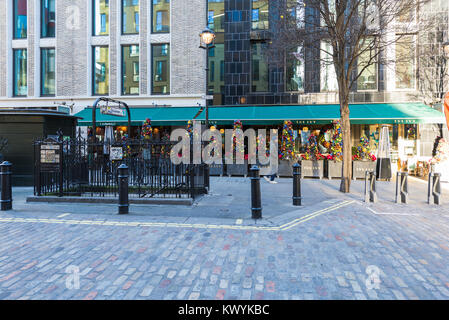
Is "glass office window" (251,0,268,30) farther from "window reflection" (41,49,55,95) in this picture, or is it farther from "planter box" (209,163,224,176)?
"window reflection" (41,49,55,95)

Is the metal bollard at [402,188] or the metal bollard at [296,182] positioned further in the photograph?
the metal bollard at [402,188]

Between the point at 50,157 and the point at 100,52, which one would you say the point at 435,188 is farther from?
the point at 100,52

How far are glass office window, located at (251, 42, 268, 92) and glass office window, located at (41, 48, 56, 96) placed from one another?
13.9m

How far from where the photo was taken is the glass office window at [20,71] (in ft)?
67.7

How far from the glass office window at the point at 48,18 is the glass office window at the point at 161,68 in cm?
753

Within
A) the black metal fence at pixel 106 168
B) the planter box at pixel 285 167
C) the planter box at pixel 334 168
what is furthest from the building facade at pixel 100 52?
the black metal fence at pixel 106 168

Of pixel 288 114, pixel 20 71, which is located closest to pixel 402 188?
pixel 288 114

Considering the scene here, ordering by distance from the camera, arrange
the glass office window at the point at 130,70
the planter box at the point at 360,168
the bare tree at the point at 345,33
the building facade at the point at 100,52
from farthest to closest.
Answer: the glass office window at the point at 130,70, the building facade at the point at 100,52, the planter box at the point at 360,168, the bare tree at the point at 345,33

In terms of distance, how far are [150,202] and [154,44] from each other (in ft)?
48.9

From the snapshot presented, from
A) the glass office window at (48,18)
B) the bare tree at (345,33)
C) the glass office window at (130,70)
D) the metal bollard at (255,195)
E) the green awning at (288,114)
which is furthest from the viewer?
the glass office window at (48,18)

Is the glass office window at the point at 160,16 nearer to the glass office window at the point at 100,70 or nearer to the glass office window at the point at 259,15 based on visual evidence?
the glass office window at the point at 100,70

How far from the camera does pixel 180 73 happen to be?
18.9m

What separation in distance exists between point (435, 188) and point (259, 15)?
1415 cm

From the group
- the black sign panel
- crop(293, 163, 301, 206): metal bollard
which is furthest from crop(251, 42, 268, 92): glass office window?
the black sign panel
